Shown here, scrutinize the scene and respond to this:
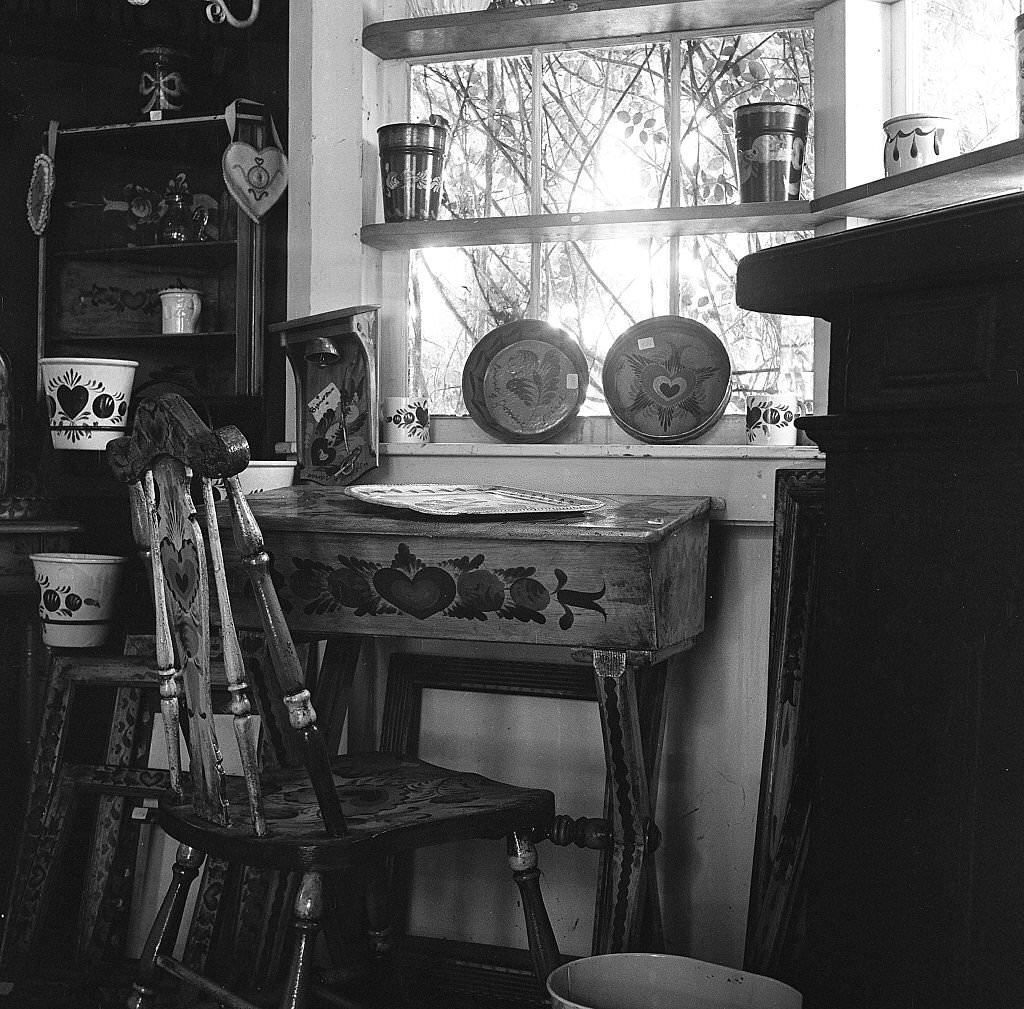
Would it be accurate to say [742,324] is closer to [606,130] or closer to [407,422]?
[606,130]

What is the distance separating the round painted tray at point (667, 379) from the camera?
94.2 inches

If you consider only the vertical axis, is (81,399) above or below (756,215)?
below

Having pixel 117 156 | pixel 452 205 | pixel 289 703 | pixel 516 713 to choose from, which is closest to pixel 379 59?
pixel 452 205

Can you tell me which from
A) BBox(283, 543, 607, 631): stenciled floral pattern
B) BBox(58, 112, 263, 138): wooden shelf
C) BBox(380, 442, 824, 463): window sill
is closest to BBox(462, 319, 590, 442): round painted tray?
BBox(380, 442, 824, 463): window sill

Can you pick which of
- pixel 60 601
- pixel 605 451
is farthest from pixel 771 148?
pixel 60 601

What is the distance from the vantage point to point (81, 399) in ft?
9.21

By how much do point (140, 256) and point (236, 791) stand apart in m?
2.04

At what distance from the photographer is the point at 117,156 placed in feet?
11.7

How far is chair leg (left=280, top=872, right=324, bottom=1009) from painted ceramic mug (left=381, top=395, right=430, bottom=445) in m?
1.13

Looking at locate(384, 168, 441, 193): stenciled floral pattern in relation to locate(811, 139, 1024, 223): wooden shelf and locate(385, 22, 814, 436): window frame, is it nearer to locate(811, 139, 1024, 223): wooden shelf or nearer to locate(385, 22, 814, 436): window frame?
locate(385, 22, 814, 436): window frame

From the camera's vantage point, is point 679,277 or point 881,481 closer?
point 881,481

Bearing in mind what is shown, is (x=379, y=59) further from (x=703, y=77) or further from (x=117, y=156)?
(x=117, y=156)

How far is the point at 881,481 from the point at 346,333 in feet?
5.33

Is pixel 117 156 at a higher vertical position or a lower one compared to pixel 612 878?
higher
